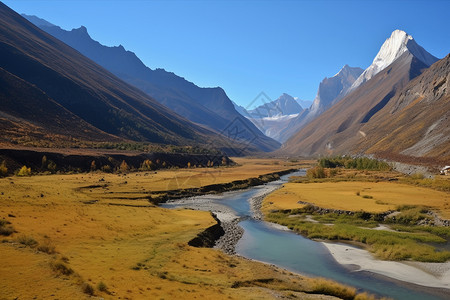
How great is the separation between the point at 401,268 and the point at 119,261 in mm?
21987

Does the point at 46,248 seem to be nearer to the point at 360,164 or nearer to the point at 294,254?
the point at 294,254

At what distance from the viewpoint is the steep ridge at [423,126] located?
114 metres

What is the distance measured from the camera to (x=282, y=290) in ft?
62.6

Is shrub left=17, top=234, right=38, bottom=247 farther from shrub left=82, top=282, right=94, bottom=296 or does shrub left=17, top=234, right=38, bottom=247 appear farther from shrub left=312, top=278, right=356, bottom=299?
shrub left=312, top=278, right=356, bottom=299

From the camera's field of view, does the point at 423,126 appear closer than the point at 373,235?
No

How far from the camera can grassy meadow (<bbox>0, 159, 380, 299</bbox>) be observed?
15.4m

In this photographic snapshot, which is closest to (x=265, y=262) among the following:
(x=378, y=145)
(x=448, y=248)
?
(x=448, y=248)

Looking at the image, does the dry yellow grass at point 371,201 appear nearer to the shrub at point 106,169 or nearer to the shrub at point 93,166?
the shrub at point 106,169

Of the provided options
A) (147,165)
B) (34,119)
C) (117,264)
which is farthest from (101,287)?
(34,119)

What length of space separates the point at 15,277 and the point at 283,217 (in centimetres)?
3601

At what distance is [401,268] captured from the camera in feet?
81.8

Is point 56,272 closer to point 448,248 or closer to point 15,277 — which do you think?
point 15,277

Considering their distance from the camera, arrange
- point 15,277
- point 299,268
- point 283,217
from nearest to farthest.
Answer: point 15,277, point 299,268, point 283,217

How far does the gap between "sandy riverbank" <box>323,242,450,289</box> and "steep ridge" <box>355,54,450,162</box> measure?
277ft
